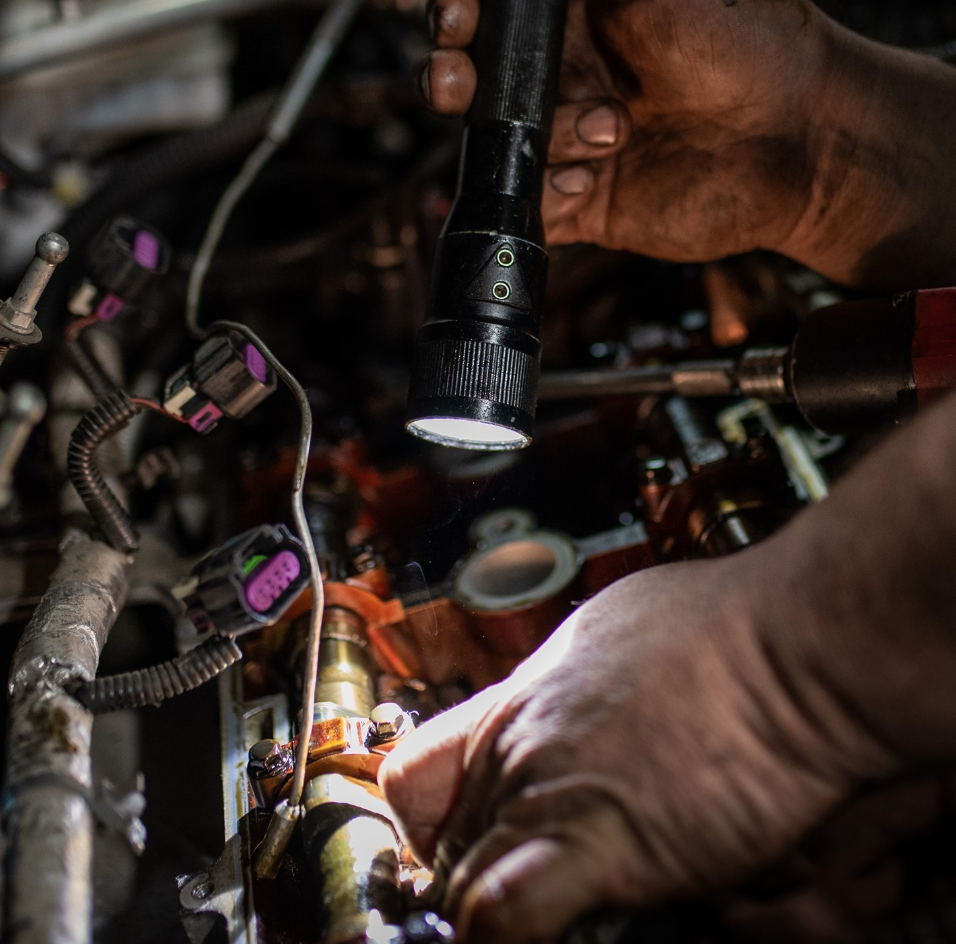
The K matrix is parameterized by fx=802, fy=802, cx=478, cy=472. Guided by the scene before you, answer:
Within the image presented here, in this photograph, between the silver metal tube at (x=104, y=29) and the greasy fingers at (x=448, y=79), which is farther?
the silver metal tube at (x=104, y=29)

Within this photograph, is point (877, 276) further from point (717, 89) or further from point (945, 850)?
point (945, 850)

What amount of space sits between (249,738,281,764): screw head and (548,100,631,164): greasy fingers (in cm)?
118

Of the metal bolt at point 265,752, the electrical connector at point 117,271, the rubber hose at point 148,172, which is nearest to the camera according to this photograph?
the metal bolt at point 265,752

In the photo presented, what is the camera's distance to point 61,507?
137cm

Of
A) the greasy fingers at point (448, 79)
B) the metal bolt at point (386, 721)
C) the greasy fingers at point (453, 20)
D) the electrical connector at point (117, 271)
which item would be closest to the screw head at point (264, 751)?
the metal bolt at point (386, 721)

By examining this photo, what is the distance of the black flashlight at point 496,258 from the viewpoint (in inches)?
44.1

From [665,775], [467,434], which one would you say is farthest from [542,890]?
[467,434]

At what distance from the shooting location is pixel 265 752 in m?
1.10

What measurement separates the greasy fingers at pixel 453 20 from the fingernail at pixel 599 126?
0.26 m

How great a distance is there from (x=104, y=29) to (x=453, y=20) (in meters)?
1.29

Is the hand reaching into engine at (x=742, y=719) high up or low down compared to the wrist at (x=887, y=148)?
down

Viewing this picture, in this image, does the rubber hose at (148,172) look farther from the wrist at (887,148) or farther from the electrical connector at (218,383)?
the wrist at (887,148)

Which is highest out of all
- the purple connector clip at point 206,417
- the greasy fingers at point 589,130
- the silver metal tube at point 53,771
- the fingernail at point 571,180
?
the greasy fingers at point 589,130

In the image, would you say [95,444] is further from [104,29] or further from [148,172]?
[104,29]
